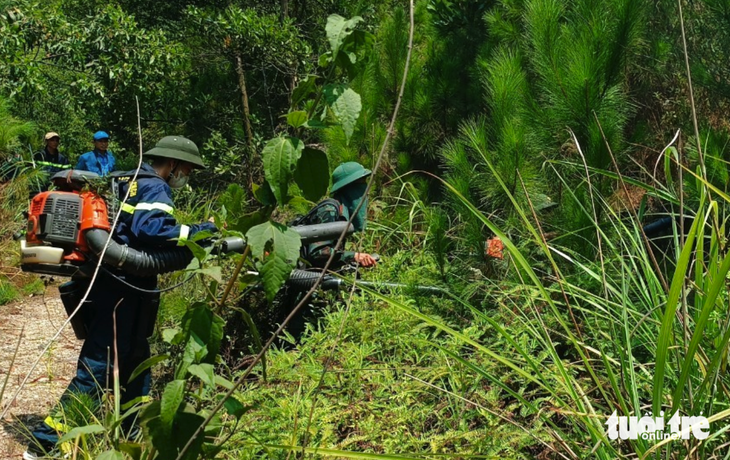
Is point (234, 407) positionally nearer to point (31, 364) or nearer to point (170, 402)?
point (170, 402)

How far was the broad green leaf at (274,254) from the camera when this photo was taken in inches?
67.7

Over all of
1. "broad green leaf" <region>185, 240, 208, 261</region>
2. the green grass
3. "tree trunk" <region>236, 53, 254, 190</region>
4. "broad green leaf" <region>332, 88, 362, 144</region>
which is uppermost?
"broad green leaf" <region>332, 88, 362, 144</region>

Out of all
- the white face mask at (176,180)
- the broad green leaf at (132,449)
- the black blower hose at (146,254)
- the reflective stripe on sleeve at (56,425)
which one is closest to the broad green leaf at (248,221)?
the broad green leaf at (132,449)

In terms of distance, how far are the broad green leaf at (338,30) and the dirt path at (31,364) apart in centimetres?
232

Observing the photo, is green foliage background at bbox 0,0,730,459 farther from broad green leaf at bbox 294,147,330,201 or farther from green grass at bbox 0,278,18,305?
green grass at bbox 0,278,18,305

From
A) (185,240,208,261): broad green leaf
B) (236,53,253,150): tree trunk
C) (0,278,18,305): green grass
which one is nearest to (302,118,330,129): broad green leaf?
(185,240,208,261): broad green leaf

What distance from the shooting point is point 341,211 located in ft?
17.6

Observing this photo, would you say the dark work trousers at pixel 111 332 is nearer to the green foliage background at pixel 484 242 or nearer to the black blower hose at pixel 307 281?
the green foliage background at pixel 484 242

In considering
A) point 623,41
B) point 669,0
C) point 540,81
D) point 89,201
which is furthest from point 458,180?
point 669,0

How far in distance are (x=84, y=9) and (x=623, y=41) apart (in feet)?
32.1

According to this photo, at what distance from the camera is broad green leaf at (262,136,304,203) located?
1711mm

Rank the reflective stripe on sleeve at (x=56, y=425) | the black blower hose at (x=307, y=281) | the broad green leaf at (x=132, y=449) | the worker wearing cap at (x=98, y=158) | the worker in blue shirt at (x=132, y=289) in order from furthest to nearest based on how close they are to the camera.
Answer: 1. the worker wearing cap at (x=98, y=158)
2. the black blower hose at (x=307, y=281)
3. the worker in blue shirt at (x=132, y=289)
4. the reflective stripe on sleeve at (x=56, y=425)
5. the broad green leaf at (x=132, y=449)

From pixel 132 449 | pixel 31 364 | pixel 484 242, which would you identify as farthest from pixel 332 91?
pixel 31 364

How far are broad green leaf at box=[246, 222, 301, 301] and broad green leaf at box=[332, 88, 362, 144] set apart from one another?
26 cm
